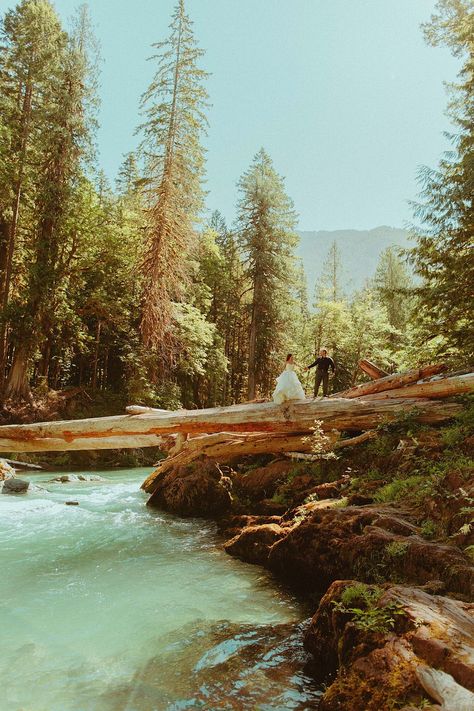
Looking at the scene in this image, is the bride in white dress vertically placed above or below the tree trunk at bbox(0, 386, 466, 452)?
above

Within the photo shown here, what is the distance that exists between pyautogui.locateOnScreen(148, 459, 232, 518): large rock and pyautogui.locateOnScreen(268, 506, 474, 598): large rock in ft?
12.9

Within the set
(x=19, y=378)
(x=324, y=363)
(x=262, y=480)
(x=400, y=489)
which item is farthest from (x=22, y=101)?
(x=400, y=489)

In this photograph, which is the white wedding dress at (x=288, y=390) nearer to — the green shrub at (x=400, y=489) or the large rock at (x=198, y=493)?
the large rock at (x=198, y=493)

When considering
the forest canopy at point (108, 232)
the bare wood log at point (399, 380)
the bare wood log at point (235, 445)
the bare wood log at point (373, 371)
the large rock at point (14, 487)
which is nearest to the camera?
the bare wood log at point (399, 380)

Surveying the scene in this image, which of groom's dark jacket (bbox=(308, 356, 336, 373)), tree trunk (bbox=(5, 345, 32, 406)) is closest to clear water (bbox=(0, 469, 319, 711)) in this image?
groom's dark jacket (bbox=(308, 356, 336, 373))

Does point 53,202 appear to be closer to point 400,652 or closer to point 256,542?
point 256,542

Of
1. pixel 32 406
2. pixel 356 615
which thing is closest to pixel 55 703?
pixel 356 615

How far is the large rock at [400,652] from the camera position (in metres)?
2.81

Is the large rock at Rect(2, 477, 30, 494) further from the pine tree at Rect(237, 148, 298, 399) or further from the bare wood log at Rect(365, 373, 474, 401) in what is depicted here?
the pine tree at Rect(237, 148, 298, 399)

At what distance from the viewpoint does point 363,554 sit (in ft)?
18.0

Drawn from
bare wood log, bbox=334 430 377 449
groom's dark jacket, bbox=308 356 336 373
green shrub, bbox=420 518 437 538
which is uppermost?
groom's dark jacket, bbox=308 356 336 373

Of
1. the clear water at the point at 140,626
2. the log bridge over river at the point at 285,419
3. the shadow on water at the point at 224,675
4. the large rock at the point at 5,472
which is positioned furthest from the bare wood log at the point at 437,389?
the large rock at the point at 5,472

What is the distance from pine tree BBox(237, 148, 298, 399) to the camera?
30.8 metres

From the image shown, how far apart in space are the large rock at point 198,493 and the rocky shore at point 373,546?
29 millimetres
